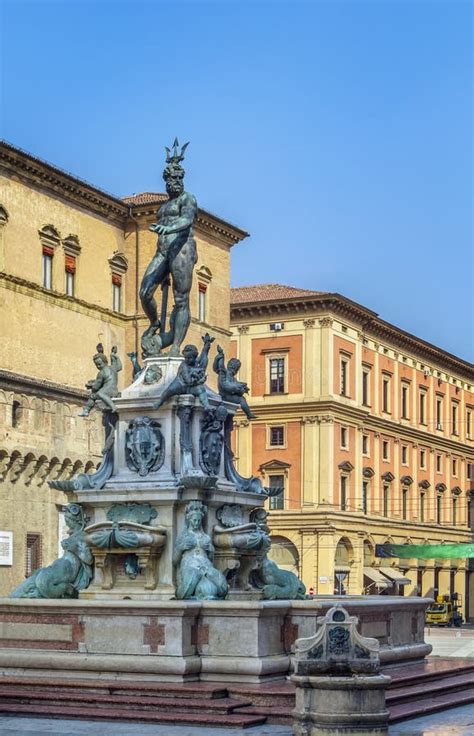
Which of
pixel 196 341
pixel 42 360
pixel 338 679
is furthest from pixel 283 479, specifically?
pixel 338 679

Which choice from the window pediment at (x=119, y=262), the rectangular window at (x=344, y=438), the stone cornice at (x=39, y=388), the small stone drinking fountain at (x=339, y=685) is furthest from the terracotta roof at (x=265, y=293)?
the small stone drinking fountain at (x=339, y=685)

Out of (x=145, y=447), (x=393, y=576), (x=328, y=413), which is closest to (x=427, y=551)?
(x=393, y=576)

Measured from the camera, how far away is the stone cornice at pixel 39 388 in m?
50.8

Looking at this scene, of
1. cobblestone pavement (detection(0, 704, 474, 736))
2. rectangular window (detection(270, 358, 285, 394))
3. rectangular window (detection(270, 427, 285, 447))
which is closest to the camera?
cobblestone pavement (detection(0, 704, 474, 736))

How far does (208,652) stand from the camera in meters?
16.1

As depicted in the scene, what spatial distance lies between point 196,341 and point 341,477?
1421 centimetres

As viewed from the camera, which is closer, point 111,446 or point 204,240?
point 111,446

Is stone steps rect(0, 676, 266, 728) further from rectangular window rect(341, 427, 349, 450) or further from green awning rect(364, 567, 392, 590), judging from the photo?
rectangular window rect(341, 427, 349, 450)

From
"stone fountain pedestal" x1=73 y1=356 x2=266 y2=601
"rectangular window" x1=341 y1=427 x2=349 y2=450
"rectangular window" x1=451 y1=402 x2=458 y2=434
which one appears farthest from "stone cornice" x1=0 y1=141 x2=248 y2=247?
"stone fountain pedestal" x1=73 y1=356 x2=266 y2=601

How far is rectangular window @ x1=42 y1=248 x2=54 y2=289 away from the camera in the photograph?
55.3 meters

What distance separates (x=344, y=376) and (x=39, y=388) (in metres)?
25.1

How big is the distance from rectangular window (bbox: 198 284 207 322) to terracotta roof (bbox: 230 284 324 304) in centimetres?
992

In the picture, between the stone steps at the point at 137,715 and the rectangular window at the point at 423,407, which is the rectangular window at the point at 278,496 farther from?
the stone steps at the point at 137,715

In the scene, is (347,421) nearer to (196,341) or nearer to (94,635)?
(196,341)
